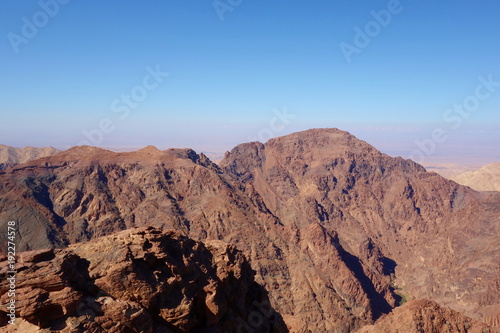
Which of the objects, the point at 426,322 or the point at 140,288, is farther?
the point at 426,322

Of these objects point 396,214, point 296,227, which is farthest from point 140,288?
point 396,214

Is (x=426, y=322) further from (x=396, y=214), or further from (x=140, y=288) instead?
(x=396, y=214)

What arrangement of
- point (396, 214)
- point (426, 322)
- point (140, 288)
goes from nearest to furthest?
point (140, 288) < point (426, 322) < point (396, 214)

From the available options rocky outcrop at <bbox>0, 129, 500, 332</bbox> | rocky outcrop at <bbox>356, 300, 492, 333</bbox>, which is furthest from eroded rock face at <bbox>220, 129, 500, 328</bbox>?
rocky outcrop at <bbox>356, 300, 492, 333</bbox>

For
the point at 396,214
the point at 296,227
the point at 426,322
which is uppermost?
the point at 296,227

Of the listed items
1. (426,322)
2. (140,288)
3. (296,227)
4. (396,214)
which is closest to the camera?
(140,288)

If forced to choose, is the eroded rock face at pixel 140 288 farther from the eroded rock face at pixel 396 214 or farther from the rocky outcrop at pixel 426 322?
the eroded rock face at pixel 396 214

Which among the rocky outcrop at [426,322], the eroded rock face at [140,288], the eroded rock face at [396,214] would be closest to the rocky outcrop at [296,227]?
the eroded rock face at [396,214]
